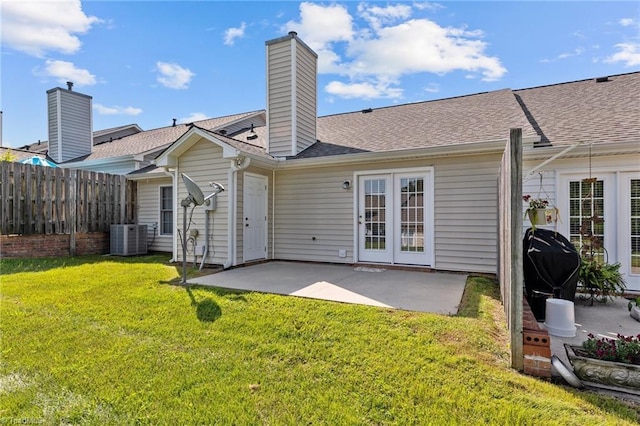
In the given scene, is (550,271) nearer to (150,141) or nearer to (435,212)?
(435,212)

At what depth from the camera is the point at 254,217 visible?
25.0ft

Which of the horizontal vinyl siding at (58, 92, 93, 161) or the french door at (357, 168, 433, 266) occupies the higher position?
the horizontal vinyl siding at (58, 92, 93, 161)

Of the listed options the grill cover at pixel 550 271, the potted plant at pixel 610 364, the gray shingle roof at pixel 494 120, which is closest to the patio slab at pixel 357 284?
the grill cover at pixel 550 271

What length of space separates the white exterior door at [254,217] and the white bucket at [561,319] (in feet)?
18.9

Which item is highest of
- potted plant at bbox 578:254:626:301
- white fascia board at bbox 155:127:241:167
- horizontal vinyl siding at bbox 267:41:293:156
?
horizontal vinyl siding at bbox 267:41:293:156

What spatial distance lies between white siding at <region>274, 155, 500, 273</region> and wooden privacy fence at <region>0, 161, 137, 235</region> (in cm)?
550

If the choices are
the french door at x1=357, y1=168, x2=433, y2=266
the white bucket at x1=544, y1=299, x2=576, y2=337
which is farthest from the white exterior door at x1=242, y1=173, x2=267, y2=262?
the white bucket at x1=544, y1=299, x2=576, y2=337

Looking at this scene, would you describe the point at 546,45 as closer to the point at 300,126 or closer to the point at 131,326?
the point at 300,126

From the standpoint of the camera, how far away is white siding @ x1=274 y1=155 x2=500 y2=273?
6.14 meters

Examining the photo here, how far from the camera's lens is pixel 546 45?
8.00 meters

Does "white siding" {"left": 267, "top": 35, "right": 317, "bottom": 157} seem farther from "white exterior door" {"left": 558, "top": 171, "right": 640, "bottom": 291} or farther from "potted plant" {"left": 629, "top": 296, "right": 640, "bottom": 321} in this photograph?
"potted plant" {"left": 629, "top": 296, "right": 640, "bottom": 321}

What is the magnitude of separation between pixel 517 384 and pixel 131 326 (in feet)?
12.4

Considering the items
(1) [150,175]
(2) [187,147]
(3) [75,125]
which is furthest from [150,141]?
(2) [187,147]

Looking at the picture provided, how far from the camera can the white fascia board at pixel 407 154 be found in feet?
19.3
